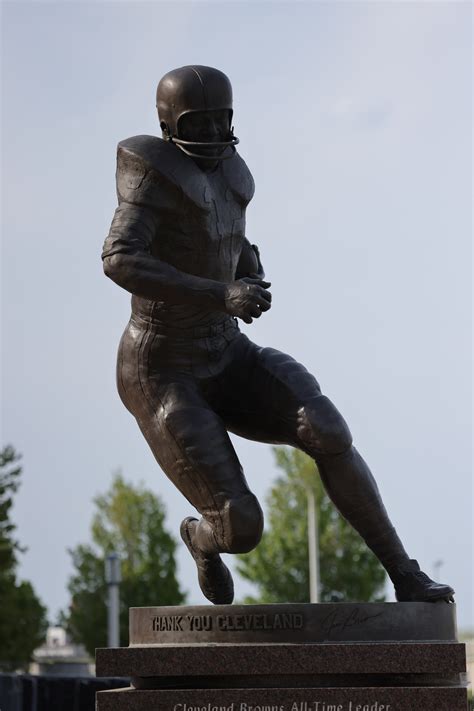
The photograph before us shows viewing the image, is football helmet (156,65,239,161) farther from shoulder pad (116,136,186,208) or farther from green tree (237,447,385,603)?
green tree (237,447,385,603)

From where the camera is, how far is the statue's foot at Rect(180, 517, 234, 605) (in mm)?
7883

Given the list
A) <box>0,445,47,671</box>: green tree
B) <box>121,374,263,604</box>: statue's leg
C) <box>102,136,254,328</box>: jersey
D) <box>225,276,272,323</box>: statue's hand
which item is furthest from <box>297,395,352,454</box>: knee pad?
<box>0,445,47,671</box>: green tree

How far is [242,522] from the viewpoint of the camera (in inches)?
287

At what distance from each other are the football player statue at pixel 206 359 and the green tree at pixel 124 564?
24.2 meters

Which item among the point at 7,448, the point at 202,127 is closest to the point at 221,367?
the point at 202,127

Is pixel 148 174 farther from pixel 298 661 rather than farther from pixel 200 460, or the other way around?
pixel 298 661

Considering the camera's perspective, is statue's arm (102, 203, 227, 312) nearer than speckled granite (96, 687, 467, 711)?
No

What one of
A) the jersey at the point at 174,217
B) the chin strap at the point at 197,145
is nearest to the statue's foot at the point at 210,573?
the jersey at the point at 174,217

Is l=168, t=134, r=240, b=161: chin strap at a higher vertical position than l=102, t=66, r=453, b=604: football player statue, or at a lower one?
higher

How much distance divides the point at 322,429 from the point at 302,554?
25820 mm

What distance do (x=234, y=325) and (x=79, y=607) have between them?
25.5 metres

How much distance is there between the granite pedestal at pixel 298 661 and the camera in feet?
22.5
